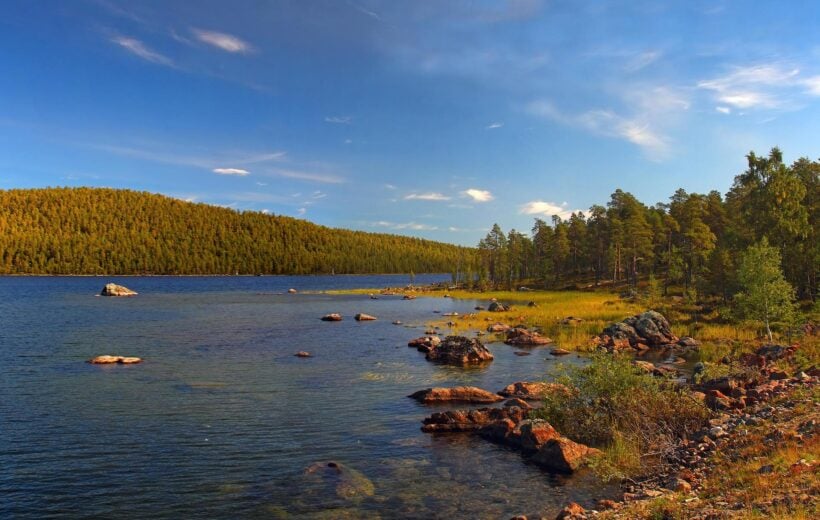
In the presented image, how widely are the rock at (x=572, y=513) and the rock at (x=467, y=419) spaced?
31.6ft

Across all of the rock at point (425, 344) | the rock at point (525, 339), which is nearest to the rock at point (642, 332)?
the rock at point (525, 339)

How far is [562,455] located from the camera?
68.5 feet

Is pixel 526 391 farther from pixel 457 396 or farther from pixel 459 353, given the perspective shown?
pixel 459 353

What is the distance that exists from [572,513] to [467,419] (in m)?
11.5

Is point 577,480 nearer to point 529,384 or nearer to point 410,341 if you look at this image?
point 529,384

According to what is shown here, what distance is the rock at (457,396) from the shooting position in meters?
32.2

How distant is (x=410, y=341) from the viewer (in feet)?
191

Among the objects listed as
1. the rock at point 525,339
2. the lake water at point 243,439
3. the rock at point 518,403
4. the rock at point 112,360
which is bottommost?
the lake water at point 243,439

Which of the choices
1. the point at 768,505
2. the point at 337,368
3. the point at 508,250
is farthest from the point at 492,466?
the point at 508,250

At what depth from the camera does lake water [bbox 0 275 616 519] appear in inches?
711

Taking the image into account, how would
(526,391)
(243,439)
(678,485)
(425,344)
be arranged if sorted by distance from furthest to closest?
(425,344) → (526,391) → (243,439) → (678,485)

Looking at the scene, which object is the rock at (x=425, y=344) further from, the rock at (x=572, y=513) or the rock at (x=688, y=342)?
the rock at (x=572, y=513)

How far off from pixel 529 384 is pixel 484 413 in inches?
305

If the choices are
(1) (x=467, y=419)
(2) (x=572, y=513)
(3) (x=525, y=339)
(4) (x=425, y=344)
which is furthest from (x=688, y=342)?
(2) (x=572, y=513)
